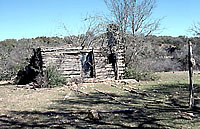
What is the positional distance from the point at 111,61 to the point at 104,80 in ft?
5.55

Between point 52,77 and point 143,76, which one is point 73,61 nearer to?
point 52,77

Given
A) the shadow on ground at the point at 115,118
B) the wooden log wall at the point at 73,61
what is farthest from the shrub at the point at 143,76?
the shadow on ground at the point at 115,118

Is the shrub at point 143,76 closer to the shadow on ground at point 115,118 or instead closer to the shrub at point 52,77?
the shrub at point 52,77

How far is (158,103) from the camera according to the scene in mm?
6746

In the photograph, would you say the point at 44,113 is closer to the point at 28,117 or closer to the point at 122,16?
the point at 28,117

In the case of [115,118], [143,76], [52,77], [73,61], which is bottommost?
[115,118]

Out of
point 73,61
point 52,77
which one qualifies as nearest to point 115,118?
point 52,77

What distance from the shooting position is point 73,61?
14.8 m

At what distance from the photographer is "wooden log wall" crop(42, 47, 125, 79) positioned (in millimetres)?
14341

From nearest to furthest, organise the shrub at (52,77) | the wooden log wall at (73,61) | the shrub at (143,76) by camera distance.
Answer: the shrub at (52,77) → the wooden log wall at (73,61) → the shrub at (143,76)

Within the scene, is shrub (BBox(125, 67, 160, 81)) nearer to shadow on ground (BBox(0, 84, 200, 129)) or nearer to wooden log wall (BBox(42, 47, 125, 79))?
wooden log wall (BBox(42, 47, 125, 79))

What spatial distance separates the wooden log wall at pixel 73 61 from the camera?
1434 cm

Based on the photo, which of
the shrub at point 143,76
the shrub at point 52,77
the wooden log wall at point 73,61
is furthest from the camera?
the shrub at point 143,76

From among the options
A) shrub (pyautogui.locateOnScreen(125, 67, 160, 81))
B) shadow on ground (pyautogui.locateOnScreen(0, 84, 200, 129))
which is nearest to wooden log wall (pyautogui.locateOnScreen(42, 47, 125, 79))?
shrub (pyautogui.locateOnScreen(125, 67, 160, 81))
